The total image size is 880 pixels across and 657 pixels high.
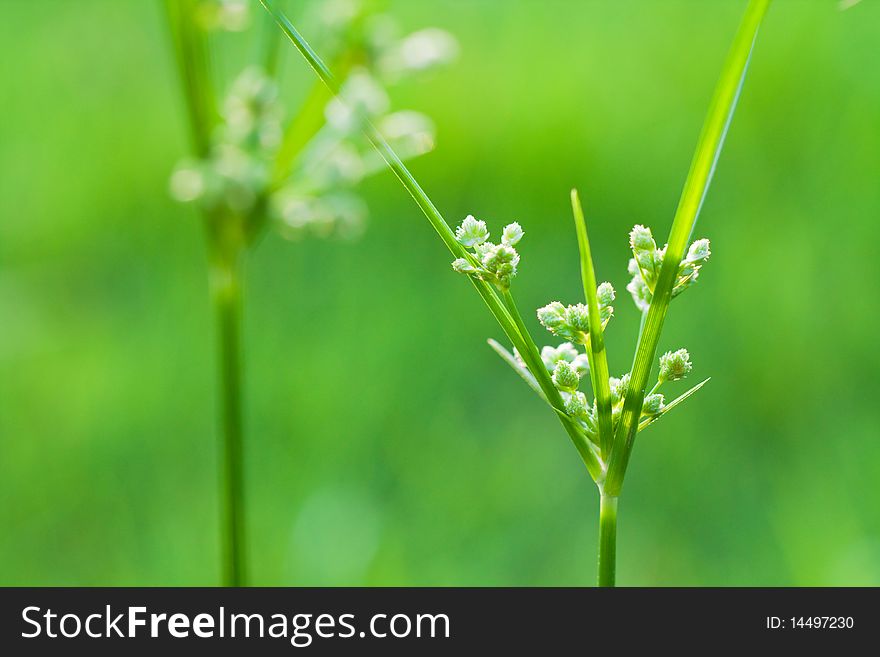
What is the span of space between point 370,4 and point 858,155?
1453mm

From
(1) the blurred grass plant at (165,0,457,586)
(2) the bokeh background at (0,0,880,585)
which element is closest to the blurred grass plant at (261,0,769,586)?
(1) the blurred grass plant at (165,0,457,586)

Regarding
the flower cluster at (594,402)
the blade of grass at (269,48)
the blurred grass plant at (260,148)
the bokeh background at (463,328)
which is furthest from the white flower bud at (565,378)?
the bokeh background at (463,328)

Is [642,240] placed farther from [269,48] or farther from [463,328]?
[463,328]

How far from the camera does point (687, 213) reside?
0.46 metres

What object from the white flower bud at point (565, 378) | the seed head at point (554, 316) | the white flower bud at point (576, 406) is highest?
the seed head at point (554, 316)

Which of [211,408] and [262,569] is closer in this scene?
[262,569]

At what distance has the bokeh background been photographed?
1.64 m

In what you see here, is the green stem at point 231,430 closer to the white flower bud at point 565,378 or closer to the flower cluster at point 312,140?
the flower cluster at point 312,140

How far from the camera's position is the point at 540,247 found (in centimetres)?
199

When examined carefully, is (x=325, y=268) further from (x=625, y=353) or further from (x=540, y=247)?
→ (x=625, y=353)

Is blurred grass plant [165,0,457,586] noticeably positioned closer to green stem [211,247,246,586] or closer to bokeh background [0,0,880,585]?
green stem [211,247,246,586]

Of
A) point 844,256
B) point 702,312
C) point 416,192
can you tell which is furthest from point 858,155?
point 416,192

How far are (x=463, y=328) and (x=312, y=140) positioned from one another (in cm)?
100

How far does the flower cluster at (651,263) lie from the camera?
1.60ft
